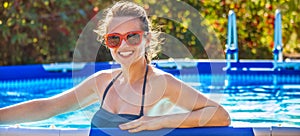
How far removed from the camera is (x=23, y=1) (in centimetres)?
859

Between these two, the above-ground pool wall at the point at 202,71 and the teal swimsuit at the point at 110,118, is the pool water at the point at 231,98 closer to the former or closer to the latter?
the above-ground pool wall at the point at 202,71

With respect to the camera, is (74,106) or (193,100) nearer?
(193,100)

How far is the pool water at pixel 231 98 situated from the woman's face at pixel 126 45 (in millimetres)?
1483

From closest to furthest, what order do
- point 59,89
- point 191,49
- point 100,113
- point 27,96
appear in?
point 100,113, point 27,96, point 59,89, point 191,49

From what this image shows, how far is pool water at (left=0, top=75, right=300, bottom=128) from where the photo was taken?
5.19 meters

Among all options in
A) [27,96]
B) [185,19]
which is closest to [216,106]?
[27,96]

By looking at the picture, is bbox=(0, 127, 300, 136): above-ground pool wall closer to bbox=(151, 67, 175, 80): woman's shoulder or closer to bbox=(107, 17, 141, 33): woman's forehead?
bbox=(151, 67, 175, 80): woman's shoulder

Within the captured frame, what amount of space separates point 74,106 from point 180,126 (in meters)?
0.61

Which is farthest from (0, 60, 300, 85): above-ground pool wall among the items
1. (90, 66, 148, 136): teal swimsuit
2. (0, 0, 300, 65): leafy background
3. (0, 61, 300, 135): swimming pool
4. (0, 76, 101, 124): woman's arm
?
(90, 66, 148, 136): teal swimsuit

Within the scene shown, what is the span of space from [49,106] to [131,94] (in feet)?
1.41

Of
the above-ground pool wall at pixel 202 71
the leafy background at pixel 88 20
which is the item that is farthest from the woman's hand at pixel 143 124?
the leafy background at pixel 88 20

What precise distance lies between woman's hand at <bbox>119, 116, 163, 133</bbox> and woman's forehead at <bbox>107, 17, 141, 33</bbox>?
0.42 meters

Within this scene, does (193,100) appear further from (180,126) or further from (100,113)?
→ (100,113)

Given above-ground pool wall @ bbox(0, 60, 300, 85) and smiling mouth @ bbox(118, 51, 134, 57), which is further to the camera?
above-ground pool wall @ bbox(0, 60, 300, 85)
